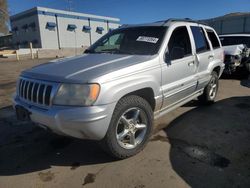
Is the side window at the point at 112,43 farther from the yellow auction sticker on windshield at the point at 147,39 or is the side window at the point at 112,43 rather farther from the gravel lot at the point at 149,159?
the gravel lot at the point at 149,159

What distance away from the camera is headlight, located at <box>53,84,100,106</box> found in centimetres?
275

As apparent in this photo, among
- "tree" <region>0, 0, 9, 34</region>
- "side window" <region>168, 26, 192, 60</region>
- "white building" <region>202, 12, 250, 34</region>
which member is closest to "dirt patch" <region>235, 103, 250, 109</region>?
"side window" <region>168, 26, 192, 60</region>

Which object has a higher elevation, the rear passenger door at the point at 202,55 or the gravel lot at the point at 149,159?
the rear passenger door at the point at 202,55

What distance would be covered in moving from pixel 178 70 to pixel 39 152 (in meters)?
2.46

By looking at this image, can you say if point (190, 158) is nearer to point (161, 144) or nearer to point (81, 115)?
point (161, 144)

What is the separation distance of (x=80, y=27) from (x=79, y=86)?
4822cm

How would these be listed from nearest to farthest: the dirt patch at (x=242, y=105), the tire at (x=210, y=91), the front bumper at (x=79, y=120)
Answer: the front bumper at (x=79, y=120), the tire at (x=210, y=91), the dirt patch at (x=242, y=105)

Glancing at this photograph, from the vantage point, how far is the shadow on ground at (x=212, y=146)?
2855 millimetres

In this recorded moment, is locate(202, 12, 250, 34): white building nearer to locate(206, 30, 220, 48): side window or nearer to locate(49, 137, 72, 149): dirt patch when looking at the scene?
locate(206, 30, 220, 48): side window

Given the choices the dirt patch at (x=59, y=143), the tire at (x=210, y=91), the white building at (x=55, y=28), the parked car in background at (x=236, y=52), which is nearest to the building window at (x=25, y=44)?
the white building at (x=55, y=28)

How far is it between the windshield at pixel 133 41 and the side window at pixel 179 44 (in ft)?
0.70

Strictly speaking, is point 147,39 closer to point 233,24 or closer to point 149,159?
point 149,159

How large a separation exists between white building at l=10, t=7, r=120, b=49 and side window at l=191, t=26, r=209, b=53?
4098 cm

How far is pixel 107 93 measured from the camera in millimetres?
2814
